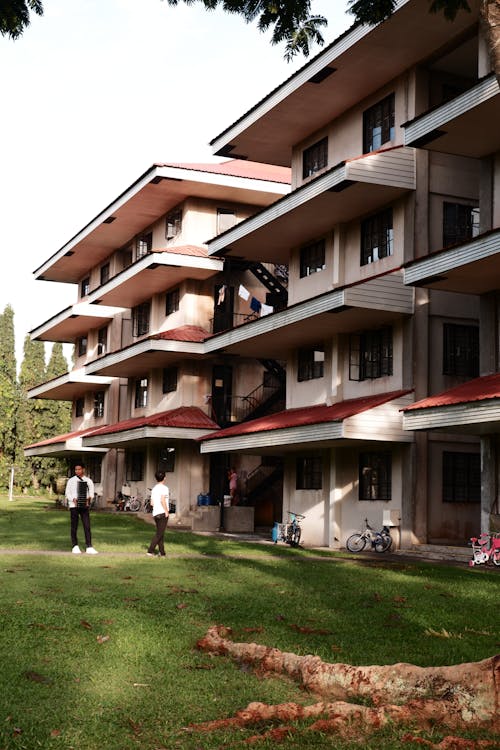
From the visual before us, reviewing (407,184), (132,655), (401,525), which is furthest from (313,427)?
(132,655)

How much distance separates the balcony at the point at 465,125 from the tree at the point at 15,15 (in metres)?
12.8

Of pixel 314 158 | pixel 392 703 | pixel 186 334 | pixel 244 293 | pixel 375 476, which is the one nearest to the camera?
pixel 392 703

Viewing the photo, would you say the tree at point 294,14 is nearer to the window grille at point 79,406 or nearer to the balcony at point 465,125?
the balcony at point 465,125

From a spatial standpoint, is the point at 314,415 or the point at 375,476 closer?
the point at 375,476

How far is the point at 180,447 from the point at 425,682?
3352 centimetres

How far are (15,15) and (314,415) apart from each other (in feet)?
64.9

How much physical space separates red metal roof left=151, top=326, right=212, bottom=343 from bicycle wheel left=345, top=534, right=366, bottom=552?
13.5 metres

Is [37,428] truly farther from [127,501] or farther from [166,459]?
[166,459]

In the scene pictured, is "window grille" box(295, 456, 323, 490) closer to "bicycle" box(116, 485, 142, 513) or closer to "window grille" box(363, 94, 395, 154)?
"window grille" box(363, 94, 395, 154)

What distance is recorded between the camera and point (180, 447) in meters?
40.7

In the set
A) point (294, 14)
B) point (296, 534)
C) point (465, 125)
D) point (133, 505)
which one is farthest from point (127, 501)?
point (294, 14)

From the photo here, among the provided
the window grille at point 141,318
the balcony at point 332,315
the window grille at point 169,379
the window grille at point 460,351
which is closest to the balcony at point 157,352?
the window grille at point 169,379

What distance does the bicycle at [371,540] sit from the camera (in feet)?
85.6

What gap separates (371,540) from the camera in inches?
1038
